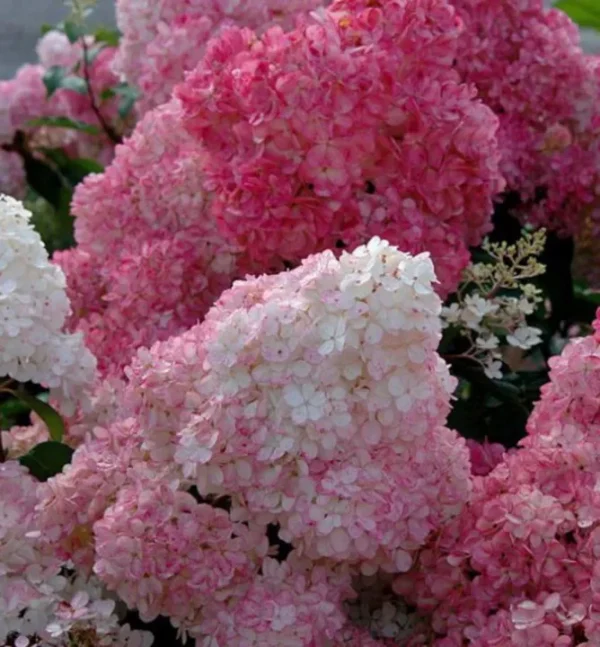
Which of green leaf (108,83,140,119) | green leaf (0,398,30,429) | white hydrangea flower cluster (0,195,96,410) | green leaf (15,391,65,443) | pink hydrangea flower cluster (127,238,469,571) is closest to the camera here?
pink hydrangea flower cluster (127,238,469,571)

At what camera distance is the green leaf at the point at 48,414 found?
3.50 feet

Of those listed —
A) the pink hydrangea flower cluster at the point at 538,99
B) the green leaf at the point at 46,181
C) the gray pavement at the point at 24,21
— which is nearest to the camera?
the pink hydrangea flower cluster at the point at 538,99

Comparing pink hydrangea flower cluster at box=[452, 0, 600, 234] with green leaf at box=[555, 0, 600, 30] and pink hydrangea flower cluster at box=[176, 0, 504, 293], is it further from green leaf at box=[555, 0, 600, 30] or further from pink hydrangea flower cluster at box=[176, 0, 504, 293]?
green leaf at box=[555, 0, 600, 30]

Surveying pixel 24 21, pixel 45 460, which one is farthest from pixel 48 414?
pixel 24 21

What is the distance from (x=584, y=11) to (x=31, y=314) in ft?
3.24

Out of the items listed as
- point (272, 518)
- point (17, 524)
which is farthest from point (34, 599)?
point (272, 518)

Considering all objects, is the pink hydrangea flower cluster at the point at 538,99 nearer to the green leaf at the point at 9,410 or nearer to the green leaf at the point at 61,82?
the green leaf at the point at 9,410

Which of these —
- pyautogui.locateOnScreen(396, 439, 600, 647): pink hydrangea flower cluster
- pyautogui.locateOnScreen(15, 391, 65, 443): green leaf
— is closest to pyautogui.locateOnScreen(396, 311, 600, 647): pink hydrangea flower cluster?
pyautogui.locateOnScreen(396, 439, 600, 647): pink hydrangea flower cluster

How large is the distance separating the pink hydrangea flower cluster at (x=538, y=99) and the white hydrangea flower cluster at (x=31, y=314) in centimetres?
45

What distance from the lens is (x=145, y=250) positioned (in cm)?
111

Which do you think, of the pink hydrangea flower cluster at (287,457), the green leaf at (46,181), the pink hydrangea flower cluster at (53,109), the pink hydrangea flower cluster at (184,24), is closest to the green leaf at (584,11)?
the pink hydrangea flower cluster at (184,24)

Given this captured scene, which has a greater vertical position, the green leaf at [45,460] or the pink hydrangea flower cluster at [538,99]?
the pink hydrangea flower cluster at [538,99]

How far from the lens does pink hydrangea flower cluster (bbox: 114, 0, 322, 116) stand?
126 centimetres

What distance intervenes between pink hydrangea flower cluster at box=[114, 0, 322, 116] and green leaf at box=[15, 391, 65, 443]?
14.9 inches
